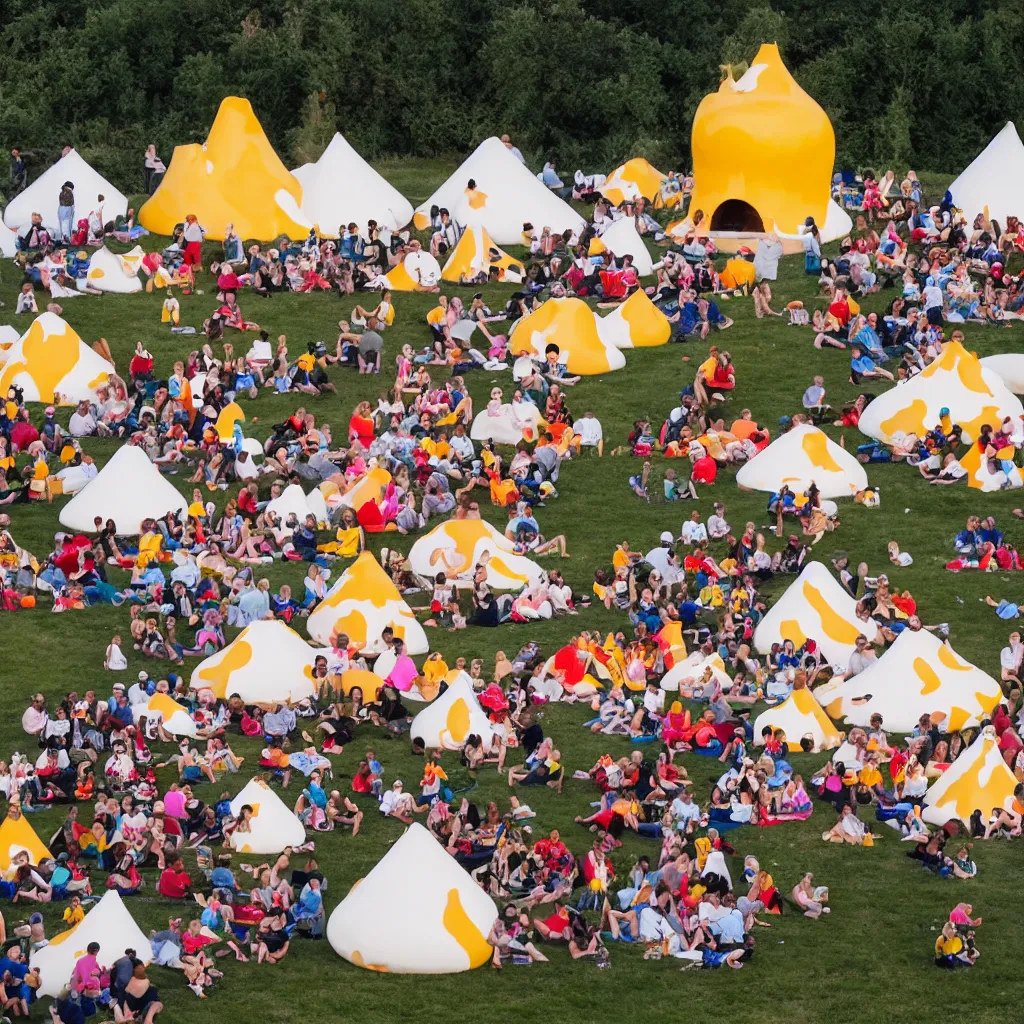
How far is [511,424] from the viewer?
4909 centimetres

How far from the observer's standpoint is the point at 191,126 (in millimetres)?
74562

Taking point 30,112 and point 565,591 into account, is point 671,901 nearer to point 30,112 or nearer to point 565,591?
point 565,591

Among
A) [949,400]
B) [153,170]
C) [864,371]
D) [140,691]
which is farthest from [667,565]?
[153,170]

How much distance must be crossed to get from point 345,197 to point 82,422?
452 inches

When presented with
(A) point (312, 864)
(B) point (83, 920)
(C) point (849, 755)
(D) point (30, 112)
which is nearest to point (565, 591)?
(C) point (849, 755)

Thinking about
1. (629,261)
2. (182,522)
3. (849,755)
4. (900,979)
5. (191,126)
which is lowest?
(900,979)

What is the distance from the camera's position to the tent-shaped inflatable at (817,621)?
41.4 metres

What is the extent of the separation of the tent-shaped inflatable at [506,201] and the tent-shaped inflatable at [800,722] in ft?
72.1

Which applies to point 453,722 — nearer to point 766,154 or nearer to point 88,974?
point 88,974

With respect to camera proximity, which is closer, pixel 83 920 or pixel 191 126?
pixel 83 920

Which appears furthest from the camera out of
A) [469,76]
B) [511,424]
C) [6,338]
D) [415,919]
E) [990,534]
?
[469,76]

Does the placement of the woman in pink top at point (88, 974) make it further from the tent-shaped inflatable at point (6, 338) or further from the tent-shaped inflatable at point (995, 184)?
the tent-shaped inflatable at point (995, 184)

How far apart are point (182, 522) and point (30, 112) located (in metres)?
29.8

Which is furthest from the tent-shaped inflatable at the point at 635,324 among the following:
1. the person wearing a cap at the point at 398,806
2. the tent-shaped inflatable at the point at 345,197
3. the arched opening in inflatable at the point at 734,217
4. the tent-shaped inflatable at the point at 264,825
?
the tent-shaped inflatable at the point at 264,825
